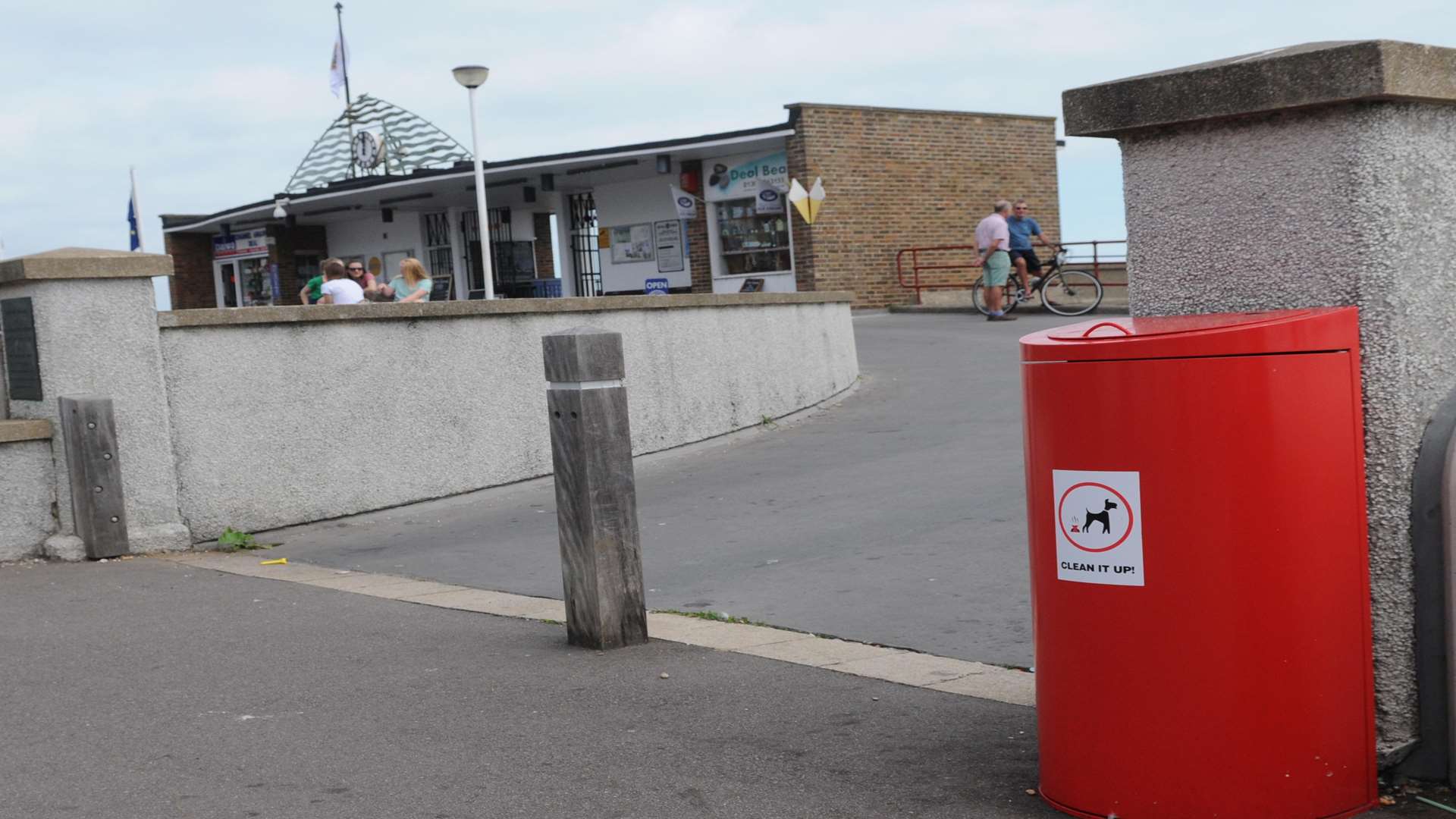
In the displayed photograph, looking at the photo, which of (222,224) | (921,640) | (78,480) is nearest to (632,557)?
(921,640)

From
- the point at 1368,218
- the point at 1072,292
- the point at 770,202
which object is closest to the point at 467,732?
the point at 1368,218

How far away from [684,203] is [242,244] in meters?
15.1

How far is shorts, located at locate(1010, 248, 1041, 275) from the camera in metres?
22.8

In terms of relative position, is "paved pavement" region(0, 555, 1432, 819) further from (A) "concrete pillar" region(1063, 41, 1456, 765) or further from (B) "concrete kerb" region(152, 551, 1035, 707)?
(A) "concrete pillar" region(1063, 41, 1456, 765)

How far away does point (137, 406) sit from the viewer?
899 centimetres

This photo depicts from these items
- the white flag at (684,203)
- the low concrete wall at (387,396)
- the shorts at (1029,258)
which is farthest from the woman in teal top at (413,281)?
the white flag at (684,203)

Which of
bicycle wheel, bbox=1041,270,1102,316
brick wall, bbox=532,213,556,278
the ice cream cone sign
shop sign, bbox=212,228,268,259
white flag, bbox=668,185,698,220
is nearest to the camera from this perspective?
bicycle wheel, bbox=1041,270,1102,316

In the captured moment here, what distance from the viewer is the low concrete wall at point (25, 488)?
28.2ft

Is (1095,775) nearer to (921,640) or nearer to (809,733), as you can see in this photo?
(809,733)

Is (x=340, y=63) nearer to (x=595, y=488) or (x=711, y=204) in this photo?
(x=711, y=204)

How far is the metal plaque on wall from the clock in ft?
82.1

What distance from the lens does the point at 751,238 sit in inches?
1171

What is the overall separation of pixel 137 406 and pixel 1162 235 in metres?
6.87

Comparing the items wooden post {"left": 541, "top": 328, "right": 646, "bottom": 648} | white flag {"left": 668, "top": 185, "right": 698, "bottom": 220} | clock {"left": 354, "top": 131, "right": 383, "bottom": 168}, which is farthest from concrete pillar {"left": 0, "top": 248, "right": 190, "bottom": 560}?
clock {"left": 354, "top": 131, "right": 383, "bottom": 168}
